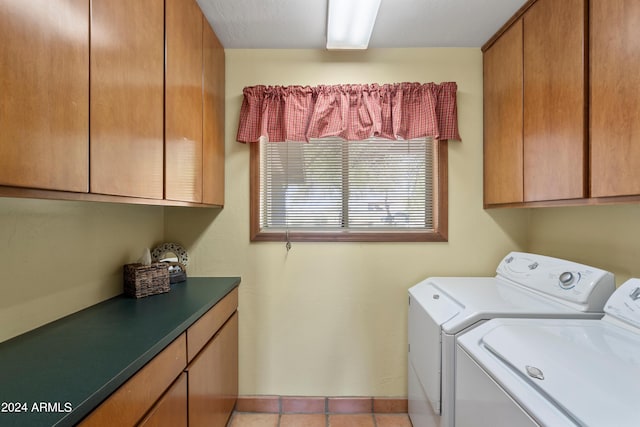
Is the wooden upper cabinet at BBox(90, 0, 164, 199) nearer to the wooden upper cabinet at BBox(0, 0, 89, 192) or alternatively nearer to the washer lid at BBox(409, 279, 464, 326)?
the wooden upper cabinet at BBox(0, 0, 89, 192)

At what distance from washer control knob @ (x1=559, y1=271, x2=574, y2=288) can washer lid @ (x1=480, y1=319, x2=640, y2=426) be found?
238mm

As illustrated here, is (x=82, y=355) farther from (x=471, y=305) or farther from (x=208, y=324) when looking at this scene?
(x=471, y=305)

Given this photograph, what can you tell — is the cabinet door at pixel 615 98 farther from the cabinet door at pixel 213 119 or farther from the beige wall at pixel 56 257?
the beige wall at pixel 56 257

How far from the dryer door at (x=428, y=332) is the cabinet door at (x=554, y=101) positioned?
2.46 feet

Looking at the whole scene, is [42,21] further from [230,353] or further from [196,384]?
[230,353]

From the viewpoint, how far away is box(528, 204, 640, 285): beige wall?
58.8 inches

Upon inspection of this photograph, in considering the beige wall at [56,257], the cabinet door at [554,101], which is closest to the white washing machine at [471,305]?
the cabinet door at [554,101]

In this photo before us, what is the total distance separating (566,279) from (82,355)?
1.99m

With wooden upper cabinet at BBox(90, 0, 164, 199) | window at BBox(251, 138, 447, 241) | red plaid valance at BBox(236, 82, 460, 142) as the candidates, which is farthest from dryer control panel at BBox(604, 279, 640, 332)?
wooden upper cabinet at BBox(90, 0, 164, 199)

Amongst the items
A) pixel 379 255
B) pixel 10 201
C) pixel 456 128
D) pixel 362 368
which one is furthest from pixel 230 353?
pixel 456 128

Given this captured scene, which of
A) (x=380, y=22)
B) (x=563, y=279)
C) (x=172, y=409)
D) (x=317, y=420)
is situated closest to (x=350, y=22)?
(x=380, y=22)

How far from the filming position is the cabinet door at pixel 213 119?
6.00 ft

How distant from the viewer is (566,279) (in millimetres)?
1478

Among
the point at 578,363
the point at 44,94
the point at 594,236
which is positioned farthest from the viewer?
the point at 594,236
